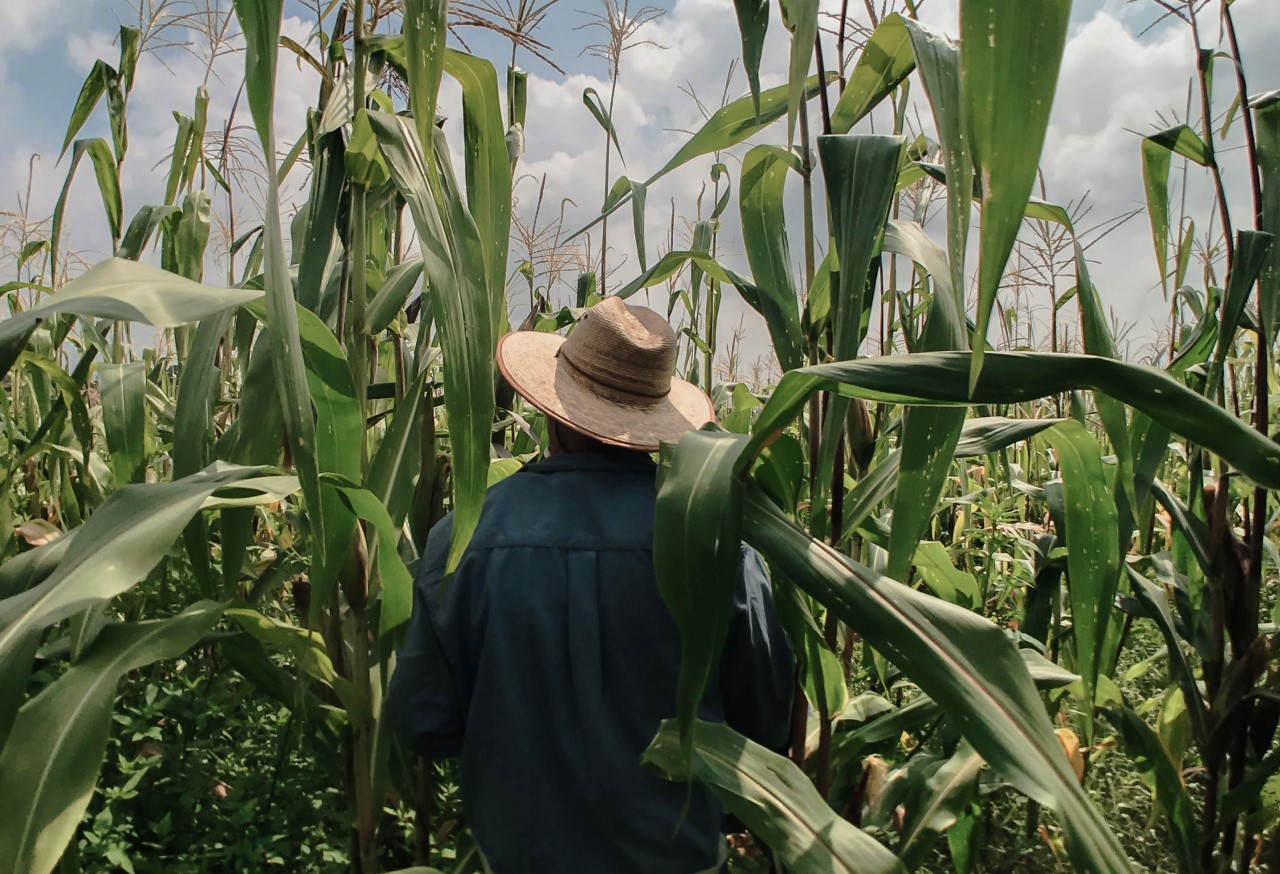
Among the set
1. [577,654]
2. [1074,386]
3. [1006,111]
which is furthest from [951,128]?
[577,654]

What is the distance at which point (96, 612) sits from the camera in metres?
1.08

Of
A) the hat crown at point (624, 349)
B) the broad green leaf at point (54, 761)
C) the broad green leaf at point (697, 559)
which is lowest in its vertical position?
the broad green leaf at point (54, 761)

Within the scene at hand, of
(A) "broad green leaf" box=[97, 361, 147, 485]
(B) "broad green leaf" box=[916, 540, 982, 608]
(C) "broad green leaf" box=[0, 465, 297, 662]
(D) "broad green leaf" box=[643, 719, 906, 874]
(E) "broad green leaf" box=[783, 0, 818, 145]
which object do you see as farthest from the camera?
(B) "broad green leaf" box=[916, 540, 982, 608]

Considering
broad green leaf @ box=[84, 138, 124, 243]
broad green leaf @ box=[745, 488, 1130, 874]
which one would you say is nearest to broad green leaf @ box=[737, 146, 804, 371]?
broad green leaf @ box=[745, 488, 1130, 874]

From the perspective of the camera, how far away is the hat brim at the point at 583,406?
1.19 m

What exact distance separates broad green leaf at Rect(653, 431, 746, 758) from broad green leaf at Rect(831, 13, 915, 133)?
64 cm

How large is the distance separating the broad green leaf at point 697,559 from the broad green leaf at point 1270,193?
0.92m

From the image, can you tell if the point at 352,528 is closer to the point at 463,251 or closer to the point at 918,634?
the point at 463,251

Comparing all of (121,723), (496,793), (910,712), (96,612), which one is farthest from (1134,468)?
(121,723)

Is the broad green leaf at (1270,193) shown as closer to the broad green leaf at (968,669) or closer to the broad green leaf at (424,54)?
the broad green leaf at (968,669)

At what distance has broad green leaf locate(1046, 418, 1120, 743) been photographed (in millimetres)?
1079

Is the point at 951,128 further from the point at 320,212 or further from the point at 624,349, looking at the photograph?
the point at 320,212

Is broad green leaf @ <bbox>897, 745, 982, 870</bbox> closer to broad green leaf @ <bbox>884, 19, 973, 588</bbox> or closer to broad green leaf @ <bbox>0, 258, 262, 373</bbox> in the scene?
broad green leaf @ <bbox>884, 19, 973, 588</bbox>

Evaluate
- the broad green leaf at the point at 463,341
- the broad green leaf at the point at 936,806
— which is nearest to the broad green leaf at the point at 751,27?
the broad green leaf at the point at 463,341
